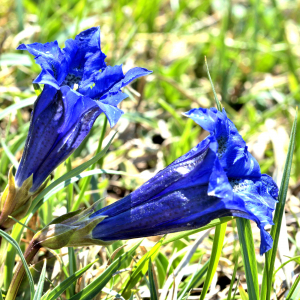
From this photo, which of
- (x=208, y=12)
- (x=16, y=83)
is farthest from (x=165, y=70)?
(x=208, y=12)

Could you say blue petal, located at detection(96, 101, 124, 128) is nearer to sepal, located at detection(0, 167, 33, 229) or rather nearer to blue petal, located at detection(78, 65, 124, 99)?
blue petal, located at detection(78, 65, 124, 99)

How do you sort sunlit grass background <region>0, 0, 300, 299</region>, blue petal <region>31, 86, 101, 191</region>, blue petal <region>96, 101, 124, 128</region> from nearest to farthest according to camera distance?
1. blue petal <region>96, 101, 124, 128</region>
2. blue petal <region>31, 86, 101, 191</region>
3. sunlit grass background <region>0, 0, 300, 299</region>

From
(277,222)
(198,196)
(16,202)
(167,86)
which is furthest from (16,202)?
(167,86)

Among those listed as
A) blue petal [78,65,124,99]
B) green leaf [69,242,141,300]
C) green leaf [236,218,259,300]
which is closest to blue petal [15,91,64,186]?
blue petal [78,65,124,99]

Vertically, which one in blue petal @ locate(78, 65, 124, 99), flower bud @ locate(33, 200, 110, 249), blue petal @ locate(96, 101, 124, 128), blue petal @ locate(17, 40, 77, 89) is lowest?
flower bud @ locate(33, 200, 110, 249)

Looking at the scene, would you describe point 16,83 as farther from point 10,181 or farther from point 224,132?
point 224,132

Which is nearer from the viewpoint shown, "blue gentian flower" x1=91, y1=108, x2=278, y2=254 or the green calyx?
"blue gentian flower" x1=91, y1=108, x2=278, y2=254
